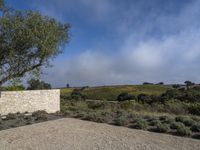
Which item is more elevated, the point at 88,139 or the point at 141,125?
the point at 141,125

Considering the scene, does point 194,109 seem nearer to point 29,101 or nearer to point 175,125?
point 175,125

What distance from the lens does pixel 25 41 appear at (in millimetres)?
19000

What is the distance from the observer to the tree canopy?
62.4ft

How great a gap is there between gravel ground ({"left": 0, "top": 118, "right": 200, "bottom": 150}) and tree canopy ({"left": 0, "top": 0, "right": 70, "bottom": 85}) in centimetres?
587

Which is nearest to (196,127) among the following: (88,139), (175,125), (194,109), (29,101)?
(175,125)

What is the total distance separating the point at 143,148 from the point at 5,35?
1234 cm

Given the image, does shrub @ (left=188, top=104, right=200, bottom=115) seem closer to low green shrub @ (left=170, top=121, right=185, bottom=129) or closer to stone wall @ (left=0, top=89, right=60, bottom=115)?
low green shrub @ (left=170, top=121, right=185, bottom=129)

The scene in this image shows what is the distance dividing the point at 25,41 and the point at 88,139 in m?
9.25

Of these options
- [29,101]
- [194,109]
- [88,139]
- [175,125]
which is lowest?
[88,139]

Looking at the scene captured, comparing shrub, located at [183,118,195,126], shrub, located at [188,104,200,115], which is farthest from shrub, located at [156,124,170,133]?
shrub, located at [188,104,200,115]

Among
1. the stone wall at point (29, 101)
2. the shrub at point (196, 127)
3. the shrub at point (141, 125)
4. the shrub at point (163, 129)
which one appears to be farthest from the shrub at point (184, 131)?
the stone wall at point (29, 101)

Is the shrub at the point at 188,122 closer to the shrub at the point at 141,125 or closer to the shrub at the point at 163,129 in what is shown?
the shrub at the point at 163,129

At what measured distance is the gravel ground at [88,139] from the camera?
416 inches

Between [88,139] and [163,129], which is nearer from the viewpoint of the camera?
[88,139]
